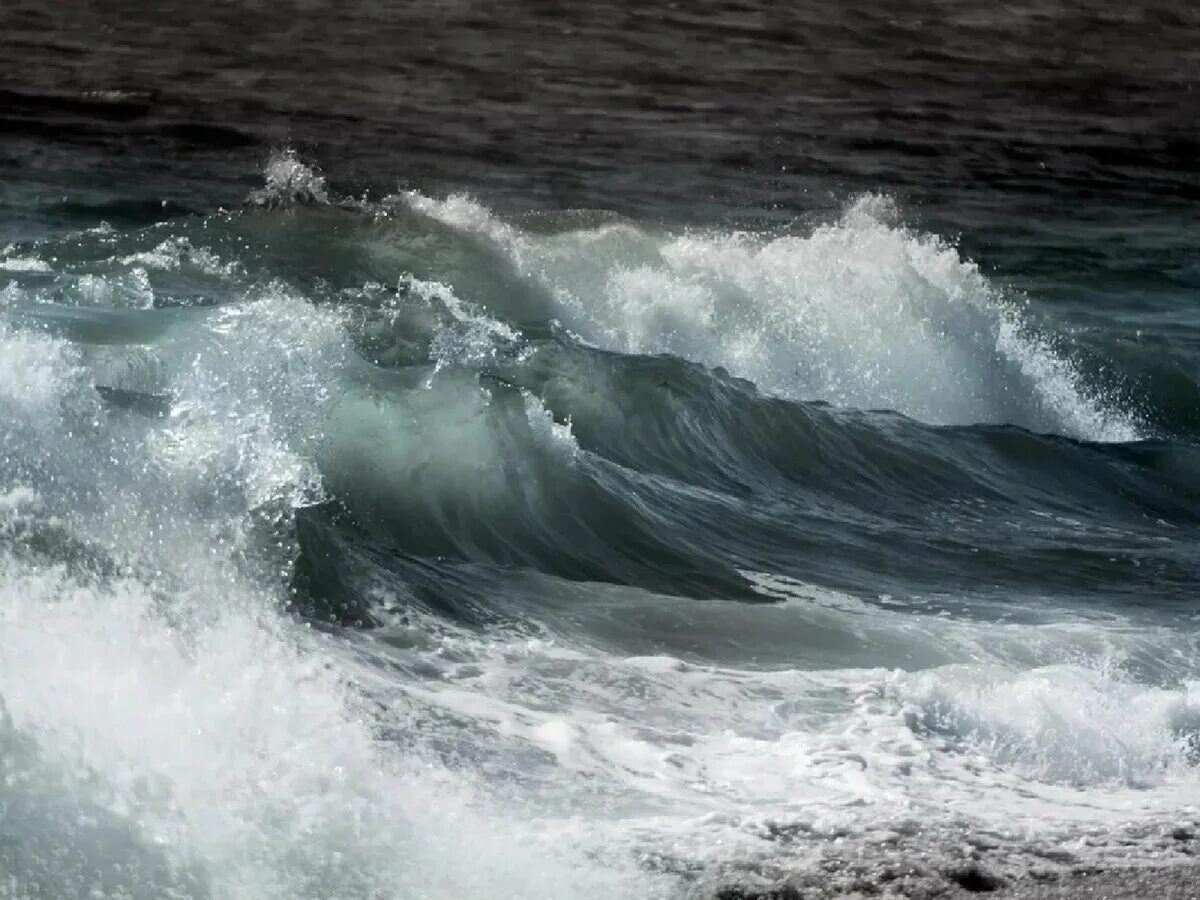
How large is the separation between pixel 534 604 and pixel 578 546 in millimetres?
888

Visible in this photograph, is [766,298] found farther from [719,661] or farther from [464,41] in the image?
[464,41]

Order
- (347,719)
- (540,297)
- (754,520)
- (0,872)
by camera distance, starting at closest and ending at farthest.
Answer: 1. (0,872)
2. (347,719)
3. (754,520)
4. (540,297)

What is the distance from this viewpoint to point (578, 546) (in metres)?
Answer: 7.32

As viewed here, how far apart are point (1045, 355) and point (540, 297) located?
11.7ft

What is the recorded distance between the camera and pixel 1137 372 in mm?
13000

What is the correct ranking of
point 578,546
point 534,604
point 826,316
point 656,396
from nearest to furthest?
point 534,604 → point 578,546 → point 656,396 → point 826,316

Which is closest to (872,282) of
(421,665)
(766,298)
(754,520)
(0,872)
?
Result: (766,298)

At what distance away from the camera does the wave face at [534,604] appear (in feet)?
13.9

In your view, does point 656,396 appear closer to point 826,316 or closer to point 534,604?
point 534,604

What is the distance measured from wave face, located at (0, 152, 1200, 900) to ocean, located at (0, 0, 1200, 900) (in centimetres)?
2

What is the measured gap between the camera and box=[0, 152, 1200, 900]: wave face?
4227 mm

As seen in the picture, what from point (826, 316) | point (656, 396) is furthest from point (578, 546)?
point (826, 316)

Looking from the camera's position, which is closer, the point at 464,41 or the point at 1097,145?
the point at 1097,145

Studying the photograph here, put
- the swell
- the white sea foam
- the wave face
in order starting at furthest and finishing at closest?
the white sea foam → the swell → the wave face
